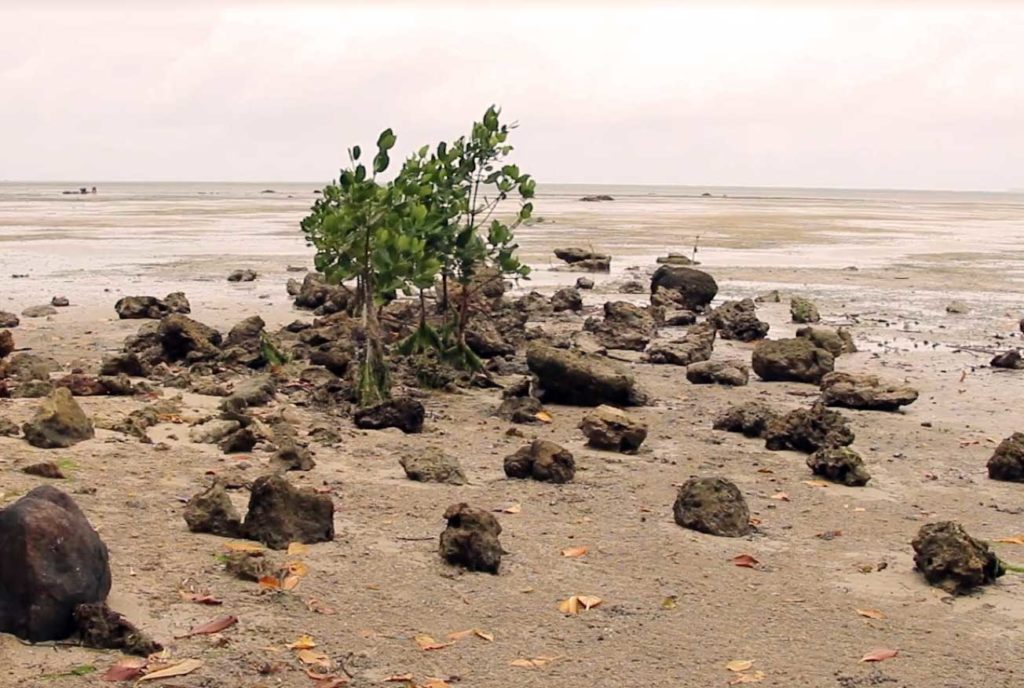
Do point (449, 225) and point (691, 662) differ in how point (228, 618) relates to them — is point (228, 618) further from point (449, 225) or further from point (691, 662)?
point (449, 225)

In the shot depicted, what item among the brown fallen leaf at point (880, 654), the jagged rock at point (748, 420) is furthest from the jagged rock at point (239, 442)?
the brown fallen leaf at point (880, 654)

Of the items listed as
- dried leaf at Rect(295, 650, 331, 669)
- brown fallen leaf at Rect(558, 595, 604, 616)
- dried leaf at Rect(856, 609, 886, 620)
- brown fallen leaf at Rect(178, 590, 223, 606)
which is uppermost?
brown fallen leaf at Rect(178, 590, 223, 606)

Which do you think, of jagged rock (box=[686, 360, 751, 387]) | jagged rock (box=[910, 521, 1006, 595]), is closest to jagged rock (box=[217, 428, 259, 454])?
jagged rock (box=[910, 521, 1006, 595])

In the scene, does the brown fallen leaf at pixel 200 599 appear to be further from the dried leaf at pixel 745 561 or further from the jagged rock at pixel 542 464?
the jagged rock at pixel 542 464

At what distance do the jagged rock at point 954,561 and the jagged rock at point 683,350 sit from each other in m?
8.23

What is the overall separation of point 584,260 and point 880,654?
26.7 m

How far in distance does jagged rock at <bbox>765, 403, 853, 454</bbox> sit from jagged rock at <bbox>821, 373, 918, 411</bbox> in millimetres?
2060

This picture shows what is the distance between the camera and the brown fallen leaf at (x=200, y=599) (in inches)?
233

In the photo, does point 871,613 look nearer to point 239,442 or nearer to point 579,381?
point 239,442

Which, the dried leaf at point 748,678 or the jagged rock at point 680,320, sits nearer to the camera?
the dried leaf at point 748,678

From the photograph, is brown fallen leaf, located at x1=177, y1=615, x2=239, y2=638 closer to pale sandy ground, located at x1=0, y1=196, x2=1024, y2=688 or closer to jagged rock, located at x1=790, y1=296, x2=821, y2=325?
pale sandy ground, located at x1=0, y1=196, x2=1024, y2=688

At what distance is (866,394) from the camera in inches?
493

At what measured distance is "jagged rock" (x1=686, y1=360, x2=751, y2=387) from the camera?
13836 mm

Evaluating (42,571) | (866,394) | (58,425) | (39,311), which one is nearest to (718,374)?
(866,394)
